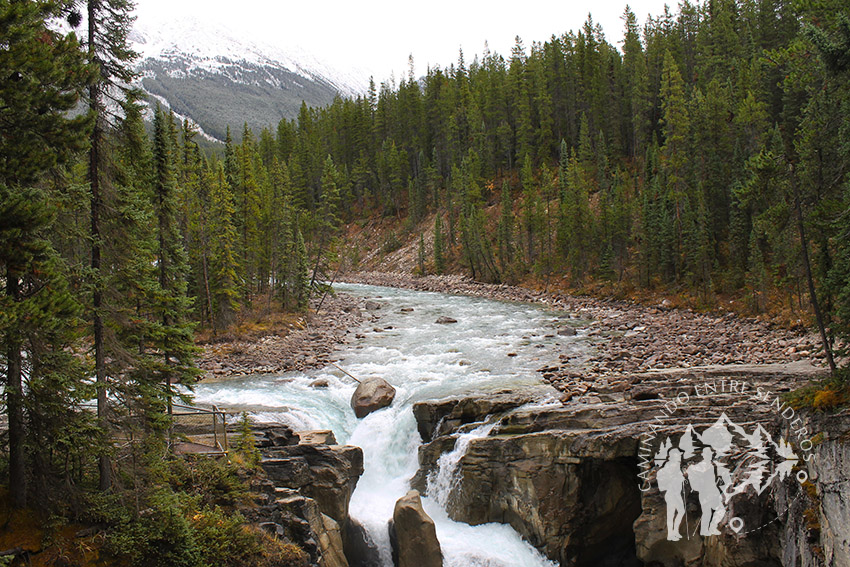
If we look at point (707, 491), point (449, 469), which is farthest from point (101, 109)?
point (707, 491)

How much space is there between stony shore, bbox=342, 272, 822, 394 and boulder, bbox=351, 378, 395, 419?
22.0 feet

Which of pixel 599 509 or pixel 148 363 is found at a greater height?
pixel 148 363

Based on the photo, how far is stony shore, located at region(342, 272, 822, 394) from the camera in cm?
2052

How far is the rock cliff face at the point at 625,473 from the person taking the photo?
1114cm

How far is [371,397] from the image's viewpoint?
20.1 metres

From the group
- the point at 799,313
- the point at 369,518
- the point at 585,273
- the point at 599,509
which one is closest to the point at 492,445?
the point at 599,509

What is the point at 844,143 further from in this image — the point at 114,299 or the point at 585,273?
the point at 585,273

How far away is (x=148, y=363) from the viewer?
1073 centimetres

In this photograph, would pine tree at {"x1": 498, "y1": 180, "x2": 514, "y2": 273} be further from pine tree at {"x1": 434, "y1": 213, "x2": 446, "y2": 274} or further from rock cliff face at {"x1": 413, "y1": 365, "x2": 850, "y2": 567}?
rock cliff face at {"x1": 413, "y1": 365, "x2": 850, "y2": 567}

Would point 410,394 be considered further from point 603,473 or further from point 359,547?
point 603,473

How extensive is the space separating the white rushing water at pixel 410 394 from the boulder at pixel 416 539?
68 cm

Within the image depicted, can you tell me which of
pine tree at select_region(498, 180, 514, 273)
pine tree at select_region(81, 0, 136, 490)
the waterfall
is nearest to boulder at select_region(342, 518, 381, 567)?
the waterfall

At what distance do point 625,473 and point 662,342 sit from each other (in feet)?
45.3

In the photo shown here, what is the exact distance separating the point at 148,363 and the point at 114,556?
368cm
